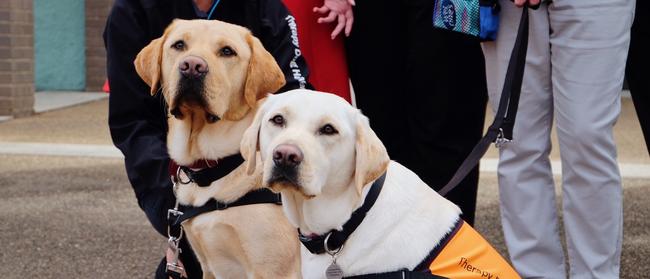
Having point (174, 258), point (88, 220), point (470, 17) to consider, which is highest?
point (470, 17)

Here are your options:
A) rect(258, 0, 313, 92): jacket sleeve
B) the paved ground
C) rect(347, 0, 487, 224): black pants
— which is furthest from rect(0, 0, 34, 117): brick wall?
rect(258, 0, 313, 92): jacket sleeve

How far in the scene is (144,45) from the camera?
4273 mm

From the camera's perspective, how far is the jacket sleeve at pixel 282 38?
4.23 meters

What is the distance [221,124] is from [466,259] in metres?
1.08

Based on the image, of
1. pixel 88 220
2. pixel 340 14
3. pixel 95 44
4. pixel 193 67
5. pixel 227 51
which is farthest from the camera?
pixel 95 44

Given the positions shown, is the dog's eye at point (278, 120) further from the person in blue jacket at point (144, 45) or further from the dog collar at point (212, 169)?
the person in blue jacket at point (144, 45)

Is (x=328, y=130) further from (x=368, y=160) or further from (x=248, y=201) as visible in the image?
(x=248, y=201)

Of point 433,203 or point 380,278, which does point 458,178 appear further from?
point 380,278

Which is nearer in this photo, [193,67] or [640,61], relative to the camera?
[193,67]

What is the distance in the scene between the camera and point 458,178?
12.1 feet

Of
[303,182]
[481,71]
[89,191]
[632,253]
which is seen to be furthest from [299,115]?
[89,191]

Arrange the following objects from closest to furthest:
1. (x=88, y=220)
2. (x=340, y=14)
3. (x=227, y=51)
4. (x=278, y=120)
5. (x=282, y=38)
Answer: (x=278, y=120)
(x=227, y=51)
(x=282, y=38)
(x=340, y=14)
(x=88, y=220)

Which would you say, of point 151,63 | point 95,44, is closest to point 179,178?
point 151,63

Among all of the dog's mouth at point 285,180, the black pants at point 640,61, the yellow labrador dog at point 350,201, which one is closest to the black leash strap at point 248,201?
the yellow labrador dog at point 350,201
